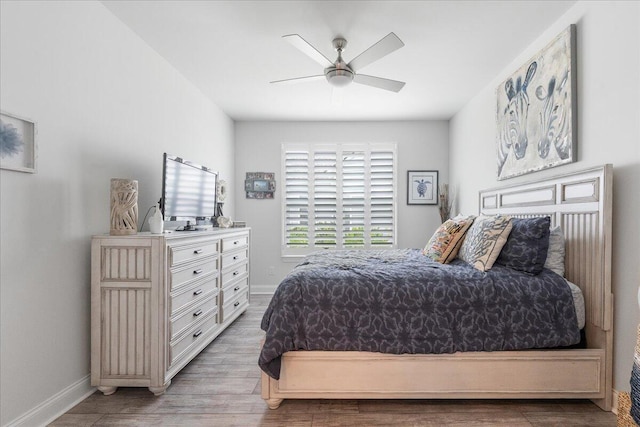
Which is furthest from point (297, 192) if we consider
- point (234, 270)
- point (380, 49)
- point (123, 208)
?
point (123, 208)

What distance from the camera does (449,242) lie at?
2.83m

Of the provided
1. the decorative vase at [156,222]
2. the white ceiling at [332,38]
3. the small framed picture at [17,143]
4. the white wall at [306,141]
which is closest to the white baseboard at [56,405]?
the decorative vase at [156,222]

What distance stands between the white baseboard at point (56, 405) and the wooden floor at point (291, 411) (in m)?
0.04

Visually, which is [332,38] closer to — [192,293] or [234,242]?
[234,242]

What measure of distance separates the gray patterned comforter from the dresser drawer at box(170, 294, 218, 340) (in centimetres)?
72

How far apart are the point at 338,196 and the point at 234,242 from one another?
214cm

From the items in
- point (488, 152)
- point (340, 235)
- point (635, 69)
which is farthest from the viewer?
point (340, 235)

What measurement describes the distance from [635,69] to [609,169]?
0.54m

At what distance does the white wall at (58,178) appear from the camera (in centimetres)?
184

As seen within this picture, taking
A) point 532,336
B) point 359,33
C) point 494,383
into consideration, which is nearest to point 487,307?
point 532,336

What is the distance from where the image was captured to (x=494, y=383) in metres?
2.14

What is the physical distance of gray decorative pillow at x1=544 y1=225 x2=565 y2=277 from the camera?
7.73 ft

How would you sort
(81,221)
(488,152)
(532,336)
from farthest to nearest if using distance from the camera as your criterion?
1. (488,152)
2. (81,221)
3. (532,336)

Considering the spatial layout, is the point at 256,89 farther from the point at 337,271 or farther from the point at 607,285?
the point at 607,285
